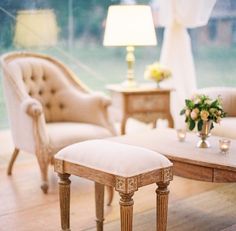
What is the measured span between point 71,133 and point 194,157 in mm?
1235

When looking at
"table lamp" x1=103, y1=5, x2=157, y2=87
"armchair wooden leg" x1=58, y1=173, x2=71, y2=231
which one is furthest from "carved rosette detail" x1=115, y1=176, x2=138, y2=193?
"table lamp" x1=103, y1=5, x2=157, y2=87

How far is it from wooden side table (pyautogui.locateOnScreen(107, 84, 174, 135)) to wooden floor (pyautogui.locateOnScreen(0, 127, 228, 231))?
0.72 m

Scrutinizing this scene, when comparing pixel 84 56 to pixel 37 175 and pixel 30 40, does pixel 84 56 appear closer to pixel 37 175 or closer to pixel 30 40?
pixel 30 40

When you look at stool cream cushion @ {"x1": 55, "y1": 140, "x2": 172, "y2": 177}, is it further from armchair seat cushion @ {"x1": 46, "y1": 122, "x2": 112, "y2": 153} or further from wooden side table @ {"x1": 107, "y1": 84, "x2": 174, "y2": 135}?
wooden side table @ {"x1": 107, "y1": 84, "x2": 174, "y2": 135}

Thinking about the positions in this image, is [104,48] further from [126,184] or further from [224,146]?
[126,184]

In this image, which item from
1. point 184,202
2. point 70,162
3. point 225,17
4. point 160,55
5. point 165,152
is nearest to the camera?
point 70,162

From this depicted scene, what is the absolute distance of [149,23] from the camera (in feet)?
14.8

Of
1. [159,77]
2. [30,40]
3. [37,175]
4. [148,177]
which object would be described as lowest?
[37,175]

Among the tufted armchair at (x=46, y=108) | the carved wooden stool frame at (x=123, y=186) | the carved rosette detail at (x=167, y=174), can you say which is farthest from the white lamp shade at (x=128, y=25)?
the carved rosette detail at (x=167, y=174)

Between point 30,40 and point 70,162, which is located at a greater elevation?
point 30,40

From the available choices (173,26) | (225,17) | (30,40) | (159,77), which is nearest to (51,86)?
(30,40)

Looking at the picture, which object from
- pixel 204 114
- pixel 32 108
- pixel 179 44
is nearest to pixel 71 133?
pixel 32 108

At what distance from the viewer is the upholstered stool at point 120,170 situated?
2.57 meters

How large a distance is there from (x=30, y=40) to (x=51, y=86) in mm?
626
